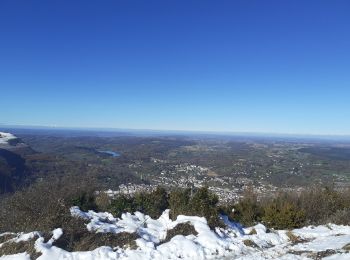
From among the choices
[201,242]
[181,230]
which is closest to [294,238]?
[201,242]

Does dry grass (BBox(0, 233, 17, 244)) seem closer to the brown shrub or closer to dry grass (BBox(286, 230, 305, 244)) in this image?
the brown shrub

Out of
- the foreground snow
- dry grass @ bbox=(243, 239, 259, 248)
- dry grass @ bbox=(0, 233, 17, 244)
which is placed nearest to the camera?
the foreground snow

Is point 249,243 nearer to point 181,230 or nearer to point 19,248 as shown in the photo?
point 181,230

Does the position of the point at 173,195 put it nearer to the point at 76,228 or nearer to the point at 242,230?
the point at 242,230

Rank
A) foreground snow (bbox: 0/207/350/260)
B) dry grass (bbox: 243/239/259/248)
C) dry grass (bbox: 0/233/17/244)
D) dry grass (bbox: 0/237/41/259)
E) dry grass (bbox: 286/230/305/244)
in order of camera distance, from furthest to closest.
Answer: dry grass (bbox: 286/230/305/244)
dry grass (bbox: 243/239/259/248)
dry grass (bbox: 0/233/17/244)
foreground snow (bbox: 0/207/350/260)
dry grass (bbox: 0/237/41/259)

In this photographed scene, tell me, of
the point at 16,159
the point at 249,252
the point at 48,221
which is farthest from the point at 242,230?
the point at 16,159

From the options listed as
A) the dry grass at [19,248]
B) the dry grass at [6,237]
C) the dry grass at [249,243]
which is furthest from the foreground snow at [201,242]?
the dry grass at [6,237]

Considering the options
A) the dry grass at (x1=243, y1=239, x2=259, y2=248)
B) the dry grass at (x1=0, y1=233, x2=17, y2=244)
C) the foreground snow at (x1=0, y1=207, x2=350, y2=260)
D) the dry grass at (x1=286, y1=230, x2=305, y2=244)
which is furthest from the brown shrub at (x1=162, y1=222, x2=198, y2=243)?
the dry grass at (x1=0, y1=233, x2=17, y2=244)

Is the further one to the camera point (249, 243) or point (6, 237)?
point (249, 243)
